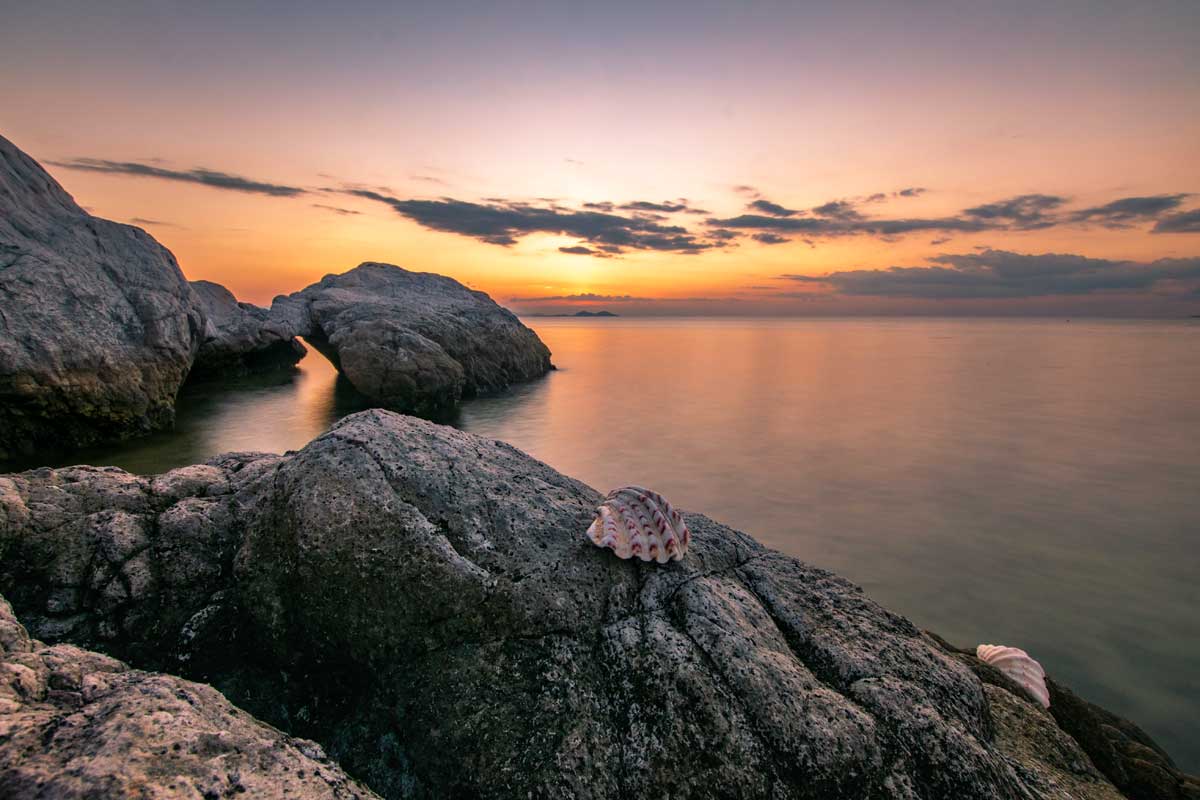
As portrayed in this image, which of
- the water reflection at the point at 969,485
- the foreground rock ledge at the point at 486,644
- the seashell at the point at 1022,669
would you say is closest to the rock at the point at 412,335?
the water reflection at the point at 969,485

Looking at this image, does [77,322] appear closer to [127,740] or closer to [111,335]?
[111,335]

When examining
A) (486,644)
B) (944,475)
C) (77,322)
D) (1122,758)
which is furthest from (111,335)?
(944,475)

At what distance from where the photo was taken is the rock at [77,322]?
980 centimetres

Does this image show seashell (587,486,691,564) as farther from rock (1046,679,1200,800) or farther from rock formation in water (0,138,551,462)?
rock formation in water (0,138,551,462)

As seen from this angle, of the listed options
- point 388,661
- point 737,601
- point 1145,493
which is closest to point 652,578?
point 737,601

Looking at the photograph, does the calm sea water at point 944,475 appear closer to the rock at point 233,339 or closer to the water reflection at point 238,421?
the water reflection at point 238,421

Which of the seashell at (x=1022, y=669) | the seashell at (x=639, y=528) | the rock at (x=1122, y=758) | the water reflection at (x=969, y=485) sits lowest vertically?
the water reflection at (x=969, y=485)

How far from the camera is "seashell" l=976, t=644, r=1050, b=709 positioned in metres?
4.29

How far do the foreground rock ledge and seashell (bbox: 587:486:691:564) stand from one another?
116mm

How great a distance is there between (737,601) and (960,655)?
2551mm

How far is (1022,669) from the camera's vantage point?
4.52m

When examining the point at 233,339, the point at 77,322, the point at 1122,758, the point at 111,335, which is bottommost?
the point at 1122,758

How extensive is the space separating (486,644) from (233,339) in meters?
24.1

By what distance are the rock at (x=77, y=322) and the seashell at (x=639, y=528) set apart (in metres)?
11.3
